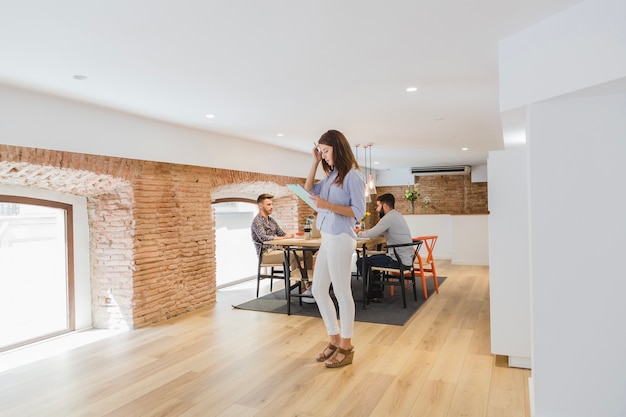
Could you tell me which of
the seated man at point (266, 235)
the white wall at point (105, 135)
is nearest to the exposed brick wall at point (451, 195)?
the seated man at point (266, 235)

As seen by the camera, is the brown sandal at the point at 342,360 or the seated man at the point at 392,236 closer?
the brown sandal at the point at 342,360

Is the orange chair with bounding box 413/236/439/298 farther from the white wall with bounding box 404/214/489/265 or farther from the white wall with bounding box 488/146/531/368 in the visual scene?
the white wall with bounding box 404/214/489/265

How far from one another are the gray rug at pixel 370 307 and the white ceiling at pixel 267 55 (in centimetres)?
210

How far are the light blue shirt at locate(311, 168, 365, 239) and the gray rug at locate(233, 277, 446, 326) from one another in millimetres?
1702

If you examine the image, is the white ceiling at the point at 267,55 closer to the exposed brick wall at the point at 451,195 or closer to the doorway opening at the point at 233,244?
A: the doorway opening at the point at 233,244

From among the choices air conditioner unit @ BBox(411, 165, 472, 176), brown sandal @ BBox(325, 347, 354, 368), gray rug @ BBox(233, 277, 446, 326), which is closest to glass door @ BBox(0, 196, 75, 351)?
gray rug @ BBox(233, 277, 446, 326)

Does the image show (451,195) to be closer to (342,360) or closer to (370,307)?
(370,307)

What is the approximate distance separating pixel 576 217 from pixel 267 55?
6.50 ft

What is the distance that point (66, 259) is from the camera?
14.1 ft

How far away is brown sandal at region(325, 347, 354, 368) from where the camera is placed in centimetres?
298

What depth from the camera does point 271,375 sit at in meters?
2.90

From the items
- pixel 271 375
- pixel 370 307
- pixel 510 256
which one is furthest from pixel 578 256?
pixel 370 307

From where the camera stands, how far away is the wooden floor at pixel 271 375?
96.0 inches

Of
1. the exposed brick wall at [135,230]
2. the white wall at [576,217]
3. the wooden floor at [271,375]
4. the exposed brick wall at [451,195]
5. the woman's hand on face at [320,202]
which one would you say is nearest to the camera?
the white wall at [576,217]
